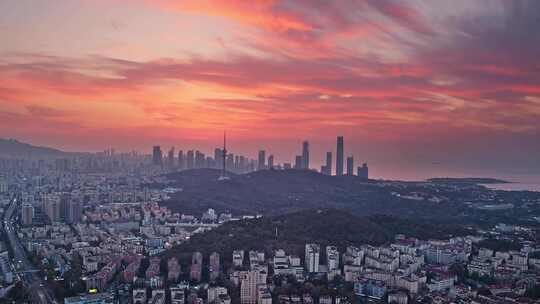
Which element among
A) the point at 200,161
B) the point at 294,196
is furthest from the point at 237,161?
the point at 294,196

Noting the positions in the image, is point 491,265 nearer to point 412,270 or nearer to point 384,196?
point 412,270

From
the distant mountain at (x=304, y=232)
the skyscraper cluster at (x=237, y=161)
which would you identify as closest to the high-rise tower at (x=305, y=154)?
the skyscraper cluster at (x=237, y=161)

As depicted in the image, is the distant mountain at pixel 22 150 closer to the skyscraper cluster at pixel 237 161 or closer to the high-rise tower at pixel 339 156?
the skyscraper cluster at pixel 237 161

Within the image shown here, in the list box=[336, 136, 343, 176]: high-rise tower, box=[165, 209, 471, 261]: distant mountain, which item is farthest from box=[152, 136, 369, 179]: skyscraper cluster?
box=[165, 209, 471, 261]: distant mountain

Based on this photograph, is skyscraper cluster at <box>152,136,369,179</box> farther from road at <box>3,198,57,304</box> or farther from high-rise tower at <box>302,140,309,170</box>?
road at <box>3,198,57,304</box>

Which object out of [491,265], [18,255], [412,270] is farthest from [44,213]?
[491,265]
